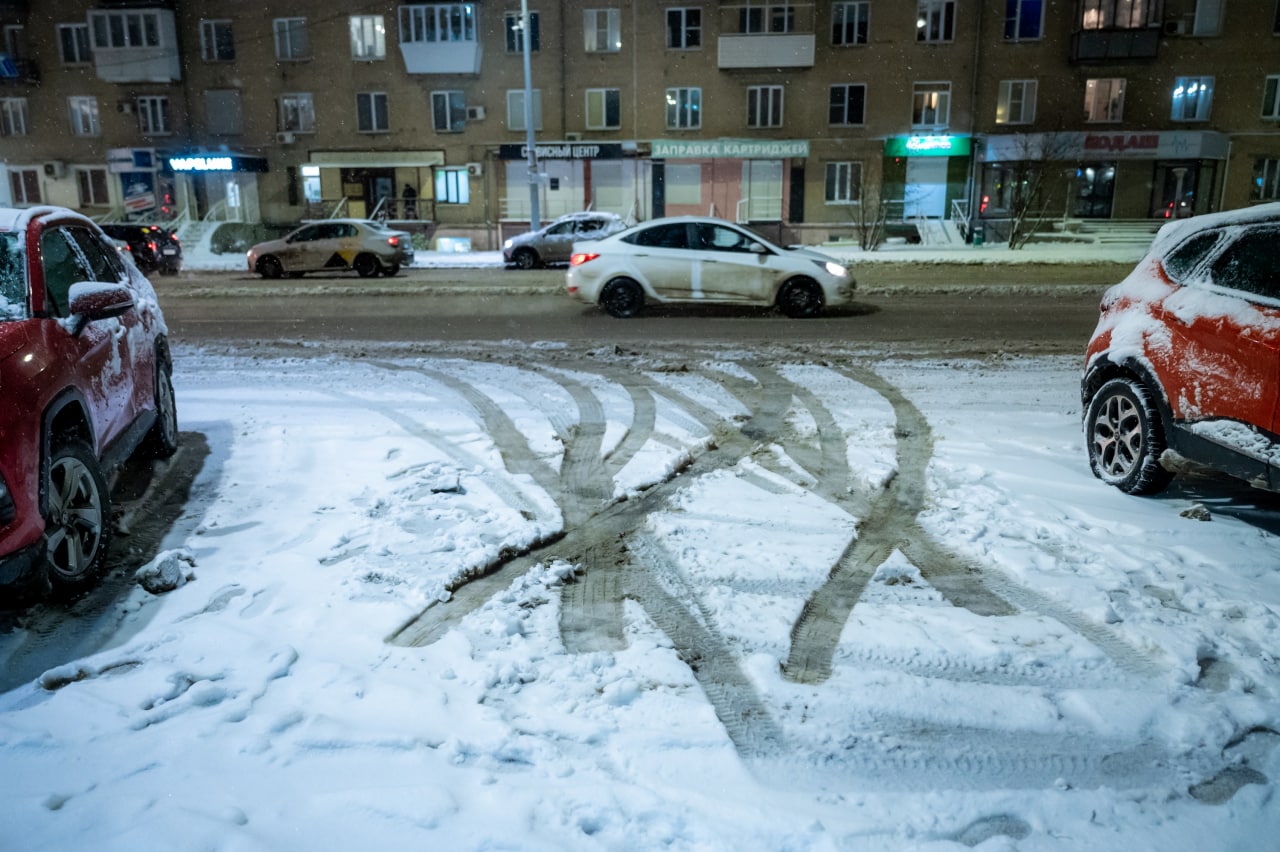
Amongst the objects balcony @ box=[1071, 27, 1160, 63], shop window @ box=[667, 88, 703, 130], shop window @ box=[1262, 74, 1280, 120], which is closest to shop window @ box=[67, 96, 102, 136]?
shop window @ box=[667, 88, 703, 130]

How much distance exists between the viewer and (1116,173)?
119ft

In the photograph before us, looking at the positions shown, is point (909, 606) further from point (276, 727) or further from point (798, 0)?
point (798, 0)

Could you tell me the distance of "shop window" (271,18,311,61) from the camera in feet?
124

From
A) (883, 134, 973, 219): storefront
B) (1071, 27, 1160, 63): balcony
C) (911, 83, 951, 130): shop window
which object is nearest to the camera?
(1071, 27, 1160, 63): balcony

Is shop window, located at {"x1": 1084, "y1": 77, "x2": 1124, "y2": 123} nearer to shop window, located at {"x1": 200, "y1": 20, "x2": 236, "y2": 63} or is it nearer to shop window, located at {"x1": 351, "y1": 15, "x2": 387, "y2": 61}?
shop window, located at {"x1": 351, "y1": 15, "x2": 387, "y2": 61}

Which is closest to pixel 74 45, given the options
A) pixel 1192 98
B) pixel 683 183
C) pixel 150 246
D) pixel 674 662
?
pixel 150 246

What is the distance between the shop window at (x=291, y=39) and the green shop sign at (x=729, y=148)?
50.2ft

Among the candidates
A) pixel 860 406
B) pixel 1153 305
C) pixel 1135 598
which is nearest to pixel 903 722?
pixel 1135 598

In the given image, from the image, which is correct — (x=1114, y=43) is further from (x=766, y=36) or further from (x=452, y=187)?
(x=452, y=187)

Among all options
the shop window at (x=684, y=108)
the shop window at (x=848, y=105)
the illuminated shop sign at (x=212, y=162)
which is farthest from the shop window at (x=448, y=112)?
the shop window at (x=848, y=105)

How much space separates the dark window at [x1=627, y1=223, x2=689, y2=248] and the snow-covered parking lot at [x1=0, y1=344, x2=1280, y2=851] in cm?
701

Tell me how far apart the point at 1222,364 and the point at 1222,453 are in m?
Answer: 0.49

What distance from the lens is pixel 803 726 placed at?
3.31 meters

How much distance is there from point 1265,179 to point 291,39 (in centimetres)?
4017
